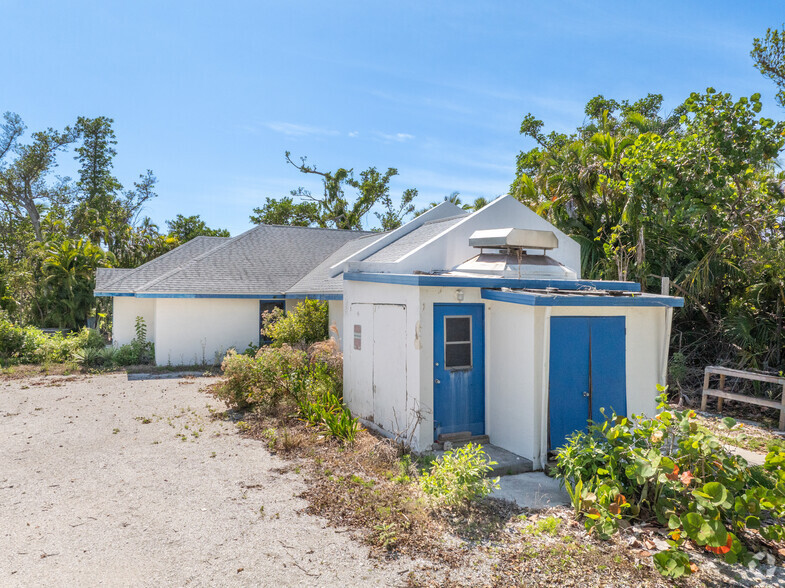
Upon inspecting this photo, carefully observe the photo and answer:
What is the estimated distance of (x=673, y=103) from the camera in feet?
91.7

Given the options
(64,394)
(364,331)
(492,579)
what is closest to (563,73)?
(364,331)

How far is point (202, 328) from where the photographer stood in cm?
1741

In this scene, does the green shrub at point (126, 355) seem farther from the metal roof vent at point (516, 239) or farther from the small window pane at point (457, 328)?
the small window pane at point (457, 328)

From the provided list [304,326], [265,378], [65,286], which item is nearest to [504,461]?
[265,378]

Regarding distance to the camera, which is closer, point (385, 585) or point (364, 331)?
point (385, 585)

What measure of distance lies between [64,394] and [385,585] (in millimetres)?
11967

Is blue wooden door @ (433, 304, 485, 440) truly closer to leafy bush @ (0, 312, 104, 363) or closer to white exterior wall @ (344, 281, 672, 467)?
white exterior wall @ (344, 281, 672, 467)

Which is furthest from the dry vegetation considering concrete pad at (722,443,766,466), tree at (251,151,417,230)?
tree at (251,151,417,230)

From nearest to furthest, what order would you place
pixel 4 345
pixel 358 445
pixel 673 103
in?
pixel 358 445 < pixel 4 345 < pixel 673 103

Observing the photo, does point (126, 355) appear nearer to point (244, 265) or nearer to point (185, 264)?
point (185, 264)

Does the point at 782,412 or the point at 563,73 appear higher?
the point at 563,73

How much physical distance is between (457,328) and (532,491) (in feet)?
8.83

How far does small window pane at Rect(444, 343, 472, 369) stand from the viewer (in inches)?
305

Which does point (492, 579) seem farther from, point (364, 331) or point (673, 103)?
point (673, 103)
